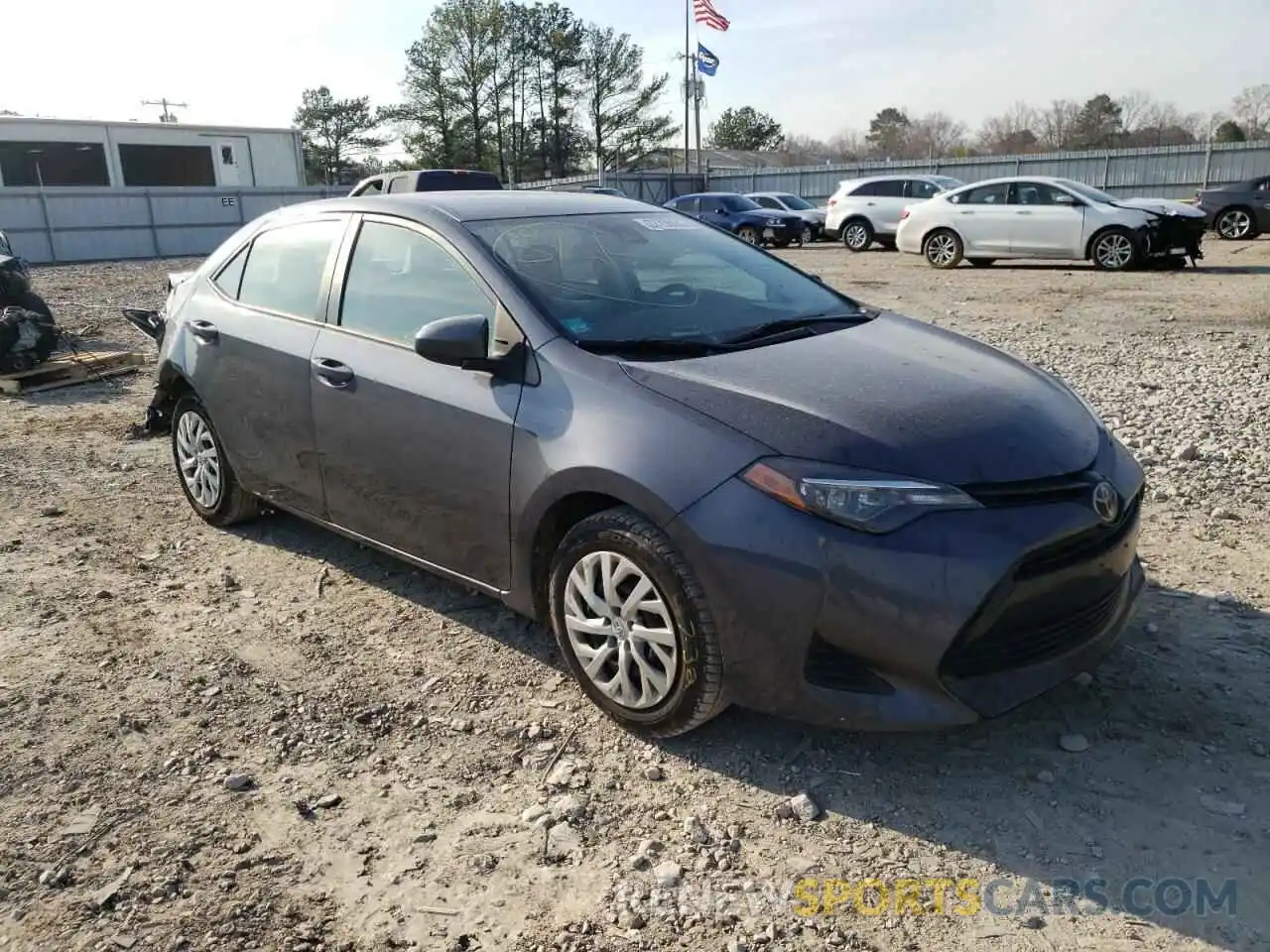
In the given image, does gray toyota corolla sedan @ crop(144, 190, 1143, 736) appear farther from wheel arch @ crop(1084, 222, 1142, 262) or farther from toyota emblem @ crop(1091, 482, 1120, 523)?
wheel arch @ crop(1084, 222, 1142, 262)

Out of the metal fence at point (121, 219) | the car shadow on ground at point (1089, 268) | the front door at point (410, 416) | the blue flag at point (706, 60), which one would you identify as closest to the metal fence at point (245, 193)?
the metal fence at point (121, 219)

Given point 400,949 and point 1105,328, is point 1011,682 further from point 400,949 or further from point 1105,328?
point 1105,328

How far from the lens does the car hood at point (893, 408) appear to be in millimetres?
2836

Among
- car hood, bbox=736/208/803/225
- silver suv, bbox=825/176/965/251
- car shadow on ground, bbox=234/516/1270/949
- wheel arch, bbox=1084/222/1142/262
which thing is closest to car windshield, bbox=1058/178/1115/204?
wheel arch, bbox=1084/222/1142/262

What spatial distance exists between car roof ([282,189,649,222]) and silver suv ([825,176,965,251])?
19761 mm

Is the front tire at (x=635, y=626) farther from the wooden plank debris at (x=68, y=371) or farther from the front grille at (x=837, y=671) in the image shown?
the wooden plank debris at (x=68, y=371)

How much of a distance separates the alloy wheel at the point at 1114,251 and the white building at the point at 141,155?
35.1m

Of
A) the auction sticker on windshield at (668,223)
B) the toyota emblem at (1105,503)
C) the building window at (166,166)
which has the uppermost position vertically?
the building window at (166,166)

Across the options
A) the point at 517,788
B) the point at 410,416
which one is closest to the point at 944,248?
the point at 410,416

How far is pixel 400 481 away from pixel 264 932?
1.73 metres

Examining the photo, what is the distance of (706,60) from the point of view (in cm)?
4678

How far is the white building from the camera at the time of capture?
40.0m

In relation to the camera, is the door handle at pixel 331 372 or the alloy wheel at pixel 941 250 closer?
the door handle at pixel 331 372

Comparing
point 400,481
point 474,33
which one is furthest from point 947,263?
point 474,33
